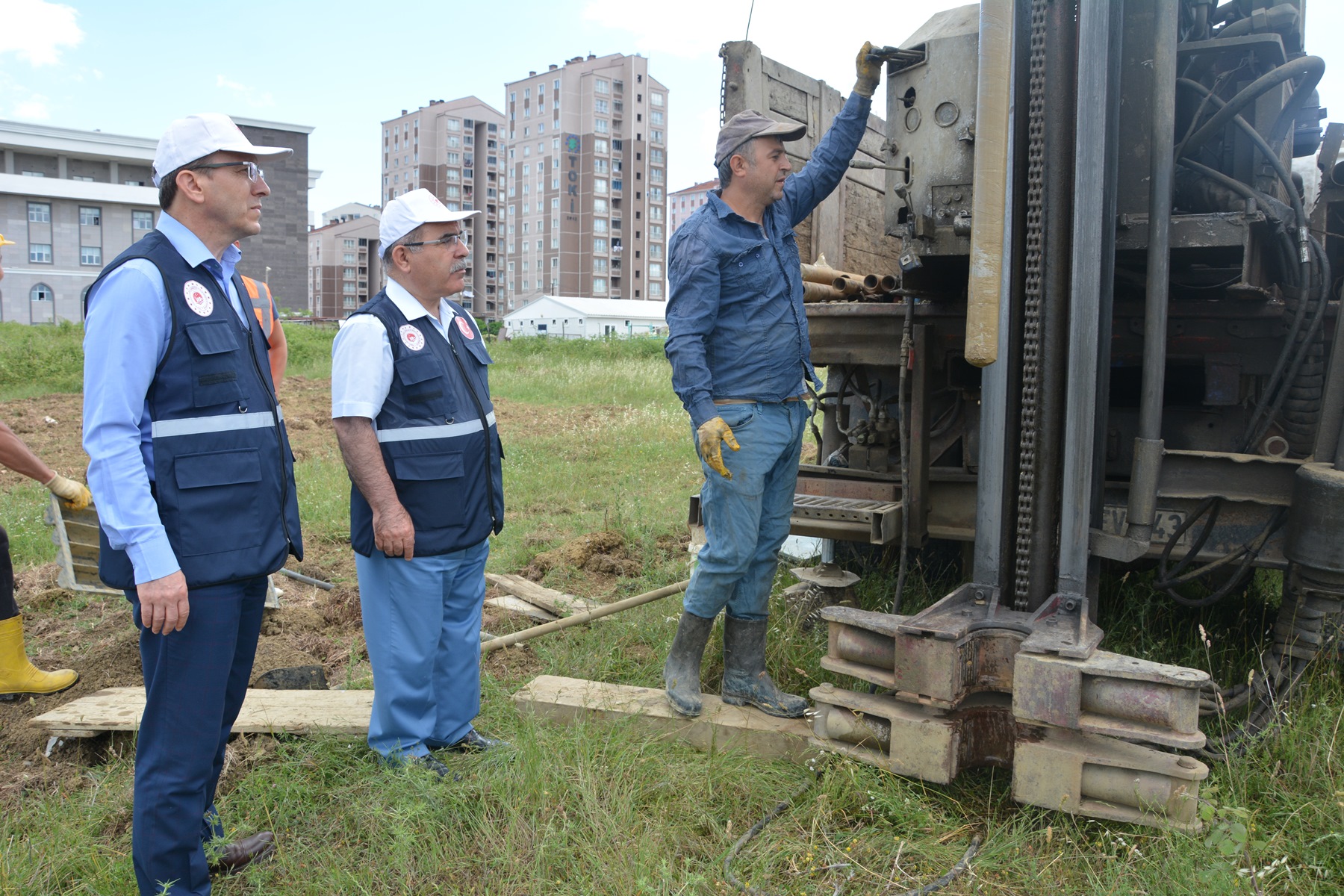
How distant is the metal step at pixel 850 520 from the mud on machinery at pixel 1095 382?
14 millimetres

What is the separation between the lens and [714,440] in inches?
135

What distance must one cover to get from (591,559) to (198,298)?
4232 millimetres

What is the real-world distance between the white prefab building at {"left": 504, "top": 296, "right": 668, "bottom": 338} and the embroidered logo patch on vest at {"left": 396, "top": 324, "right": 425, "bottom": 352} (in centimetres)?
5951

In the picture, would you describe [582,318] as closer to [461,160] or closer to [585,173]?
[585,173]

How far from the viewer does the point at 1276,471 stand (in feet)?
11.4

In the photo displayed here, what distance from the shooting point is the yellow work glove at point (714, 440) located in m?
3.43

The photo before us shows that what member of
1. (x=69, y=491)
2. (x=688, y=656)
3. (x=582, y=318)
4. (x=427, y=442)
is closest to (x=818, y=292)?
(x=688, y=656)

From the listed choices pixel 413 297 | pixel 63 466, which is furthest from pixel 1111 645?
pixel 63 466

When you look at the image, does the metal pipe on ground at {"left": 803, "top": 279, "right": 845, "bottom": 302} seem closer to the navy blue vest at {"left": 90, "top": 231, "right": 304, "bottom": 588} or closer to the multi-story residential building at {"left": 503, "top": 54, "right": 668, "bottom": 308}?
the navy blue vest at {"left": 90, "top": 231, "right": 304, "bottom": 588}

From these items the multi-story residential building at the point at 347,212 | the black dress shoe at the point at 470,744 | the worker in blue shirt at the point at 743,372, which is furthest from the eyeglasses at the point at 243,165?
the multi-story residential building at the point at 347,212

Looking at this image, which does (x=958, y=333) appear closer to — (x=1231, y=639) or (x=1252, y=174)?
(x=1252, y=174)

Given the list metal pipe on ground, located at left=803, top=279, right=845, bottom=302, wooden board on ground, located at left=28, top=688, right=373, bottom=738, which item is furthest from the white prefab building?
wooden board on ground, located at left=28, top=688, right=373, bottom=738

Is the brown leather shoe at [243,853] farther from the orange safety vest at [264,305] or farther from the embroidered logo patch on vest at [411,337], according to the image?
the orange safety vest at [264,305]

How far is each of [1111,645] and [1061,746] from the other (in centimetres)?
163
